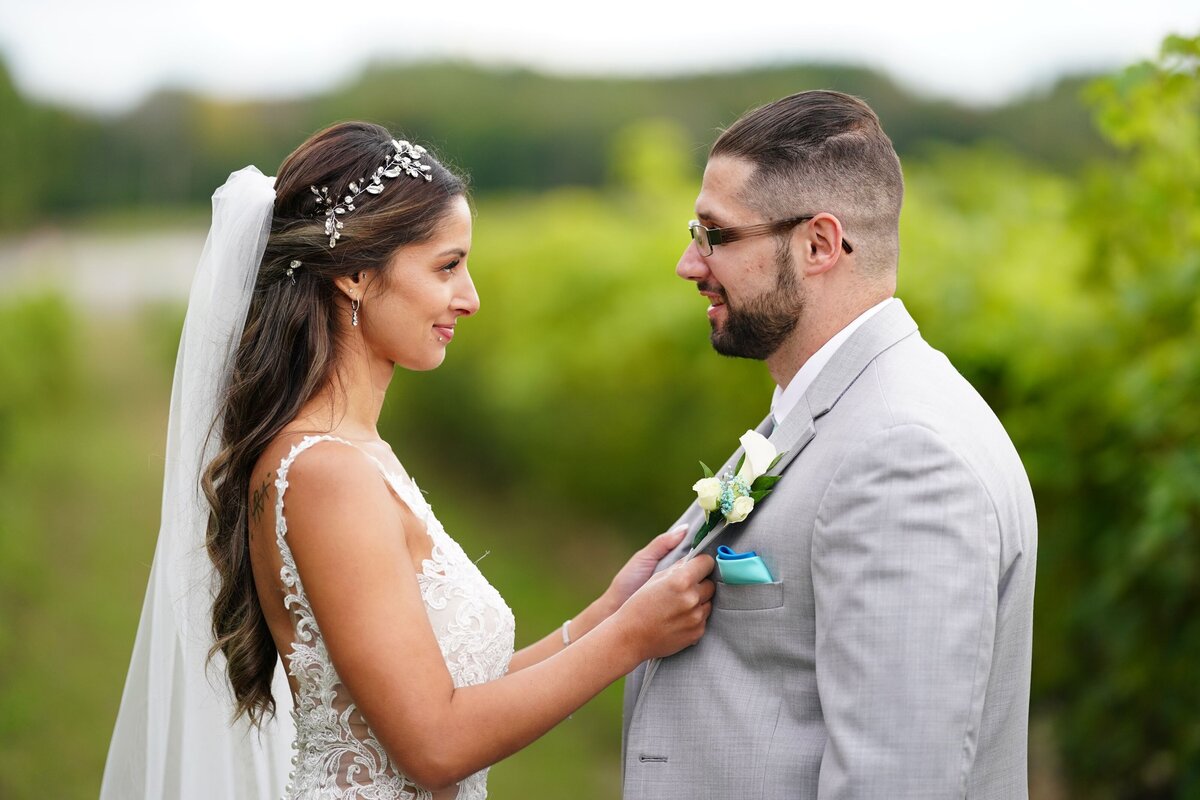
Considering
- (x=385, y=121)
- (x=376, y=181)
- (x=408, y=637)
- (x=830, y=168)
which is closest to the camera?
(x=408, y=637)

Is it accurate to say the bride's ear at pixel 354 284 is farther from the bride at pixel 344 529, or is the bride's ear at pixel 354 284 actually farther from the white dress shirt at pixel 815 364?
the white dress shirt at pixel 815 364

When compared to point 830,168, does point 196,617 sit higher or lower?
lower

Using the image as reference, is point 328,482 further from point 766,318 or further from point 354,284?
point 766,318

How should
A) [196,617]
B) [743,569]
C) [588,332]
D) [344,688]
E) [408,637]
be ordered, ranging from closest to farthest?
[743,569] < [408,637] < [344,688] < [196,617] < [588,332]

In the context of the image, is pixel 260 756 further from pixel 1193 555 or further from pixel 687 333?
pixel 687 333

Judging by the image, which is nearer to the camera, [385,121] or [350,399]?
[350,399]

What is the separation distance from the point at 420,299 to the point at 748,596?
3.28 feet

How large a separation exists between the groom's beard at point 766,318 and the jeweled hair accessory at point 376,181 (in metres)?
0.78

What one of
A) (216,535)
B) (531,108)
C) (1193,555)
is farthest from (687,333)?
(531,108)

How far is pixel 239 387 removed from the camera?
8.71ft

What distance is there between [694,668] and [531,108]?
1934 cm

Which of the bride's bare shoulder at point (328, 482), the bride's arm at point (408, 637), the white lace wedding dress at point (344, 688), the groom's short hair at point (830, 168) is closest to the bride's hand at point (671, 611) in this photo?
the bride's arm at point (408, 637)

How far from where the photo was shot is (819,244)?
2.50 metres

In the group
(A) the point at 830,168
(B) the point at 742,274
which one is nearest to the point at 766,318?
(B) the point at 742,274
